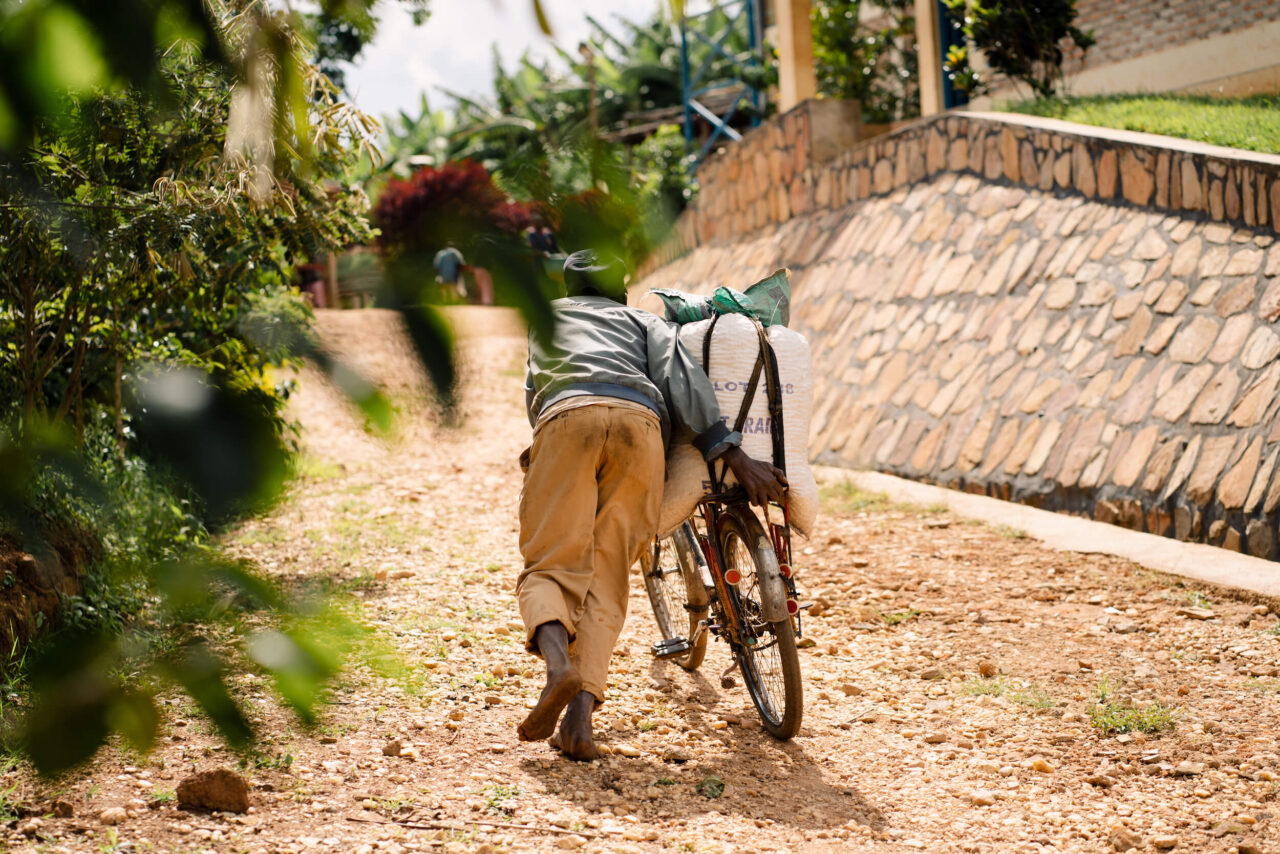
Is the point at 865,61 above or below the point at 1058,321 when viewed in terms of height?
above

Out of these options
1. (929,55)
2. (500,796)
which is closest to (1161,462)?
(500,796)

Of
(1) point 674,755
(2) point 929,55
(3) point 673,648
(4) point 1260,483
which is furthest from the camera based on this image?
(2) point 929,55

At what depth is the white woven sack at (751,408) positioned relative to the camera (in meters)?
3.38

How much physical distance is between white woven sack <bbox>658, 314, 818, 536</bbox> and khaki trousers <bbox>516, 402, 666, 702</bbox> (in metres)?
0.17

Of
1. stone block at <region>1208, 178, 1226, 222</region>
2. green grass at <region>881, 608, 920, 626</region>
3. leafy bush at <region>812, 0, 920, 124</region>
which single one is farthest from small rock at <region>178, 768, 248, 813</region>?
leafy bush at <region>812, 0, 920, 124</region>

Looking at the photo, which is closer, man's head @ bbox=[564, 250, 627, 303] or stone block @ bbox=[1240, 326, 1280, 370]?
man's head @ bbox=[564, 250, 627, 303]

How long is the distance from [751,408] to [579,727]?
1043mm

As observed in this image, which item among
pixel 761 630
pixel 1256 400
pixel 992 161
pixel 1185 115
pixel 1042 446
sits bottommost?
pixel 1042 446

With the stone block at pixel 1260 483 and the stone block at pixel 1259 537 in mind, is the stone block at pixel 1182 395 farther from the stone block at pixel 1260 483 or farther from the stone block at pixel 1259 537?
the stone block at pixel 1259 537

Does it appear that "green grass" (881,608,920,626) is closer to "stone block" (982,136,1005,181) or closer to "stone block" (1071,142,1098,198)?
"stone block" (1071,142,1098,198)

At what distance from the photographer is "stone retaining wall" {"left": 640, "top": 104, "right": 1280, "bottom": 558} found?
5449 mm

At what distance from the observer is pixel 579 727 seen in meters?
3.13

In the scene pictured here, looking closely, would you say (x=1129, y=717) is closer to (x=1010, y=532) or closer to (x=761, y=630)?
(x=761, y=630)

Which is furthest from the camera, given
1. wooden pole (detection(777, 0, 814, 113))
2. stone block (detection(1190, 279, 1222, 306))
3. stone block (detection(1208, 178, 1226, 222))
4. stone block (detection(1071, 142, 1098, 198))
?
wooden pole (detection(777, 0, 814, 113))
